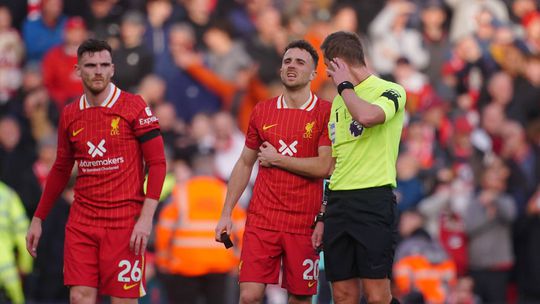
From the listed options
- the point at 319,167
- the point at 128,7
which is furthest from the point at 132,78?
the point at 319,167

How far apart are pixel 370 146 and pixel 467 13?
36.7 feet

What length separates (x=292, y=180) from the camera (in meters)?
11.4

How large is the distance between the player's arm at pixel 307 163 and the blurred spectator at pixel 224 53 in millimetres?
8227

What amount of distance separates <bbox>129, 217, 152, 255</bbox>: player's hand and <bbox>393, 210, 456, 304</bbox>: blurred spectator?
242 inches

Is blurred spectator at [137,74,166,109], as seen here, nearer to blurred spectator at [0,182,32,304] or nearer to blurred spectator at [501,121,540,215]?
blurred spectator at [0,182,32,304]

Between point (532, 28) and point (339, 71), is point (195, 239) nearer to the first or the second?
point (339, 71)

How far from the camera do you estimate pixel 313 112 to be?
11461mm

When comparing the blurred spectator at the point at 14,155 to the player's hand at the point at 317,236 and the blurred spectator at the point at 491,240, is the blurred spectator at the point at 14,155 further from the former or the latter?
the player's hand at the point at 317,236

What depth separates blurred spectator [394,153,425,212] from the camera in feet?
58.1

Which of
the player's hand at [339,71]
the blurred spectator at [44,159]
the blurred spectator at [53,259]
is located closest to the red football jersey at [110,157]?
the player's hand at [339,71]

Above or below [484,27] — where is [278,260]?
below

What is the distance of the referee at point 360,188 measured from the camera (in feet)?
34.9

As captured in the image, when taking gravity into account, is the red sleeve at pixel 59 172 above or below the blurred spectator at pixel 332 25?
below

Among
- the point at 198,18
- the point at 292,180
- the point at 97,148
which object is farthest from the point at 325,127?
the point at 198,18
